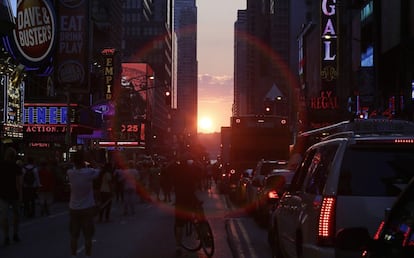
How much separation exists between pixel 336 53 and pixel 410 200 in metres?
55.9

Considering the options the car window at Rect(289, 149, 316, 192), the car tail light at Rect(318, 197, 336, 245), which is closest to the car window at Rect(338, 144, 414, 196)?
the car tail light at Rect(318, 197, 336, 245)

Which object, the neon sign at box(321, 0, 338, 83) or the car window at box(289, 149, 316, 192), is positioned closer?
the car window at box(289, 149, 316, 192)

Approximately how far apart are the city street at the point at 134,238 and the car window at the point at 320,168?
4479 mm

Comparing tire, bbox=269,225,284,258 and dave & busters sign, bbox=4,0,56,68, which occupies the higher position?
dave & busters sign, bbox=4,0,56,68

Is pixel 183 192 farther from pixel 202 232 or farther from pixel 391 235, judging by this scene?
pixel 391 235

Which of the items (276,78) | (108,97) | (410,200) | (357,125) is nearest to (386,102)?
(108,97)

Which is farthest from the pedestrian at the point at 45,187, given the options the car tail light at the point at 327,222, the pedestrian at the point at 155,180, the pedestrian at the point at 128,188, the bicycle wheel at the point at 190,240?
the car tail light at the point at 327,222

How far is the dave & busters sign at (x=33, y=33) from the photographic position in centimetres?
3759

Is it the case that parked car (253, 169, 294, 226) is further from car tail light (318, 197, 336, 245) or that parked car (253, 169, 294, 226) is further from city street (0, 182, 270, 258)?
car tail light (318, 197, 336, 245)

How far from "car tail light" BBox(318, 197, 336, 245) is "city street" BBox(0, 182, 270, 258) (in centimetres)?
573

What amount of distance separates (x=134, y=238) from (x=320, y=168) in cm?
898

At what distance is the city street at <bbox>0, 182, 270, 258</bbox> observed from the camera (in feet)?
43.5

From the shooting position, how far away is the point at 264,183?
1828 centimetres

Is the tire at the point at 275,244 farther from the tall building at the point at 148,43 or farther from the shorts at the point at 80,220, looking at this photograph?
the tall building at the point at 148,43
